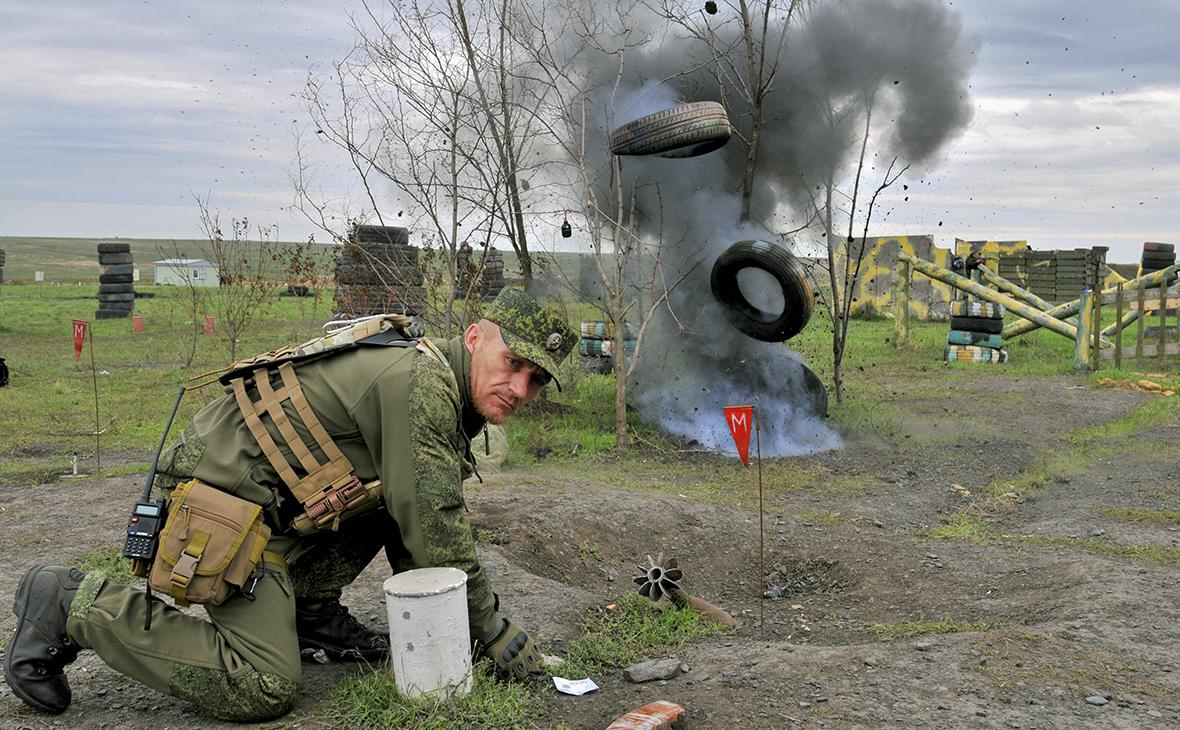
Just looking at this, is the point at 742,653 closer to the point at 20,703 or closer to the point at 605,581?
the point at 605,581

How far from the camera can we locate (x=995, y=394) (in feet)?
43.8

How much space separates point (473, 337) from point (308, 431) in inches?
27.8

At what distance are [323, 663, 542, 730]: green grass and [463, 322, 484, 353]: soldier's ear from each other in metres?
1.20

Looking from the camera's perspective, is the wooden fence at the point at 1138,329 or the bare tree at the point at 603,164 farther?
the wooden fence at the point at 1138,329

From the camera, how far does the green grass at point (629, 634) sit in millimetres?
4379

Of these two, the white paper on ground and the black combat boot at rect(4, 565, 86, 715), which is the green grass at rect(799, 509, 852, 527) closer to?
the white paper on ground

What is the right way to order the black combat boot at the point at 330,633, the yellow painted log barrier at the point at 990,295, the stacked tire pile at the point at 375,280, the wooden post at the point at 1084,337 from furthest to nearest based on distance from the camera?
the yellow painted log barrier at the point at 990,295 < the wooden post at the point at 1084,337 < the stacked tire pile at the point at 375,280 < the black combat boot at the point at 330,633

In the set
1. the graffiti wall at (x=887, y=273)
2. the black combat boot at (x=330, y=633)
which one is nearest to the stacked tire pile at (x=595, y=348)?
the black combat boot at (x=330, y=633)

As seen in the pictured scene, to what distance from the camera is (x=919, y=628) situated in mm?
4895

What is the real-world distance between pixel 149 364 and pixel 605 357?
8.45 m

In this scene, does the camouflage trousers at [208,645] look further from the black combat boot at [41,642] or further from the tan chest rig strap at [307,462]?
the tan chest rig strap at [307,462]

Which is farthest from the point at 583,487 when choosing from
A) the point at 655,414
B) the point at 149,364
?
the point at 149,364

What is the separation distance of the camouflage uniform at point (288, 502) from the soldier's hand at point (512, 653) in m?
0.06

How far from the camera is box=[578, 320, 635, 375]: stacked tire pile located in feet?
44.5
